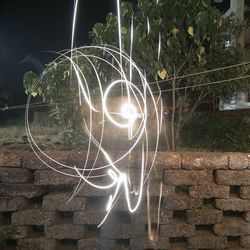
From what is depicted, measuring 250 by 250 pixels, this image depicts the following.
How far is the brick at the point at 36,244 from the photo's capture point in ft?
15.3

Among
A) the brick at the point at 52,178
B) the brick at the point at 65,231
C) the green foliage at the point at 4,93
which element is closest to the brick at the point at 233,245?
the brick at the point at 65,231

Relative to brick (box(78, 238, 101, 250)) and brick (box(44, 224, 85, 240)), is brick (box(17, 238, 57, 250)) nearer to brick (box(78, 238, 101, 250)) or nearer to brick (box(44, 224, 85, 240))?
brick (box(44, 224, 85, 240))

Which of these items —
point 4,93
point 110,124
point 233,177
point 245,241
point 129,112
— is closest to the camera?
point 129,112

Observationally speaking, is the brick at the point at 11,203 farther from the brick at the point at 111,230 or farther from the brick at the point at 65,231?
the brick at the point at 111,230

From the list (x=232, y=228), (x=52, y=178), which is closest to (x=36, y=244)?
(x=52, y=178)

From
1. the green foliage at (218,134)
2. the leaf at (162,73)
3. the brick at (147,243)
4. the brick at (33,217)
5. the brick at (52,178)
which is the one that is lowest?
the brick at (147,243)

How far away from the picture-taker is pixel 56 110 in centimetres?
529

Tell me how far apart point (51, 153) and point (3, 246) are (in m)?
1.39

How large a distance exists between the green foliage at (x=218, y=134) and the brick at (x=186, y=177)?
830mm

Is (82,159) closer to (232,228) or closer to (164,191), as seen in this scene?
(164,191)

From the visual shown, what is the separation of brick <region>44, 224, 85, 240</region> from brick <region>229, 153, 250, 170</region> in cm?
213

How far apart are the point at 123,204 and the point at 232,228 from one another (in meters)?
1.50

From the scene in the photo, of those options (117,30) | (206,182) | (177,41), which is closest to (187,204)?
(206,182)

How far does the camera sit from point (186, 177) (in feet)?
15.1
